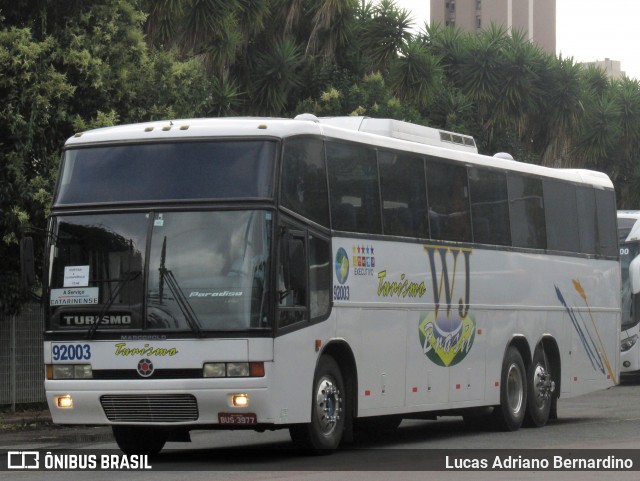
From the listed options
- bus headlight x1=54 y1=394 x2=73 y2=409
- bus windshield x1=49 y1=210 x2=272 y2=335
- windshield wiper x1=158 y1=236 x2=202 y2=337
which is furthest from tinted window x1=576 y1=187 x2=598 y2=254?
bus headlight x1=54 y1=394 x2=73 y2=409

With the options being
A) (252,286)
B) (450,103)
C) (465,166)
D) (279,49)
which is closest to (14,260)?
(465,166)

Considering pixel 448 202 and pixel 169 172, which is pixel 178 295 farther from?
pixel 448 202

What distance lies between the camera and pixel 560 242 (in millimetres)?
20031

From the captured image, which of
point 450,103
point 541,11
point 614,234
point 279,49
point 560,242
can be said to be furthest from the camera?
point 541,11

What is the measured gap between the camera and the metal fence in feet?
71.6

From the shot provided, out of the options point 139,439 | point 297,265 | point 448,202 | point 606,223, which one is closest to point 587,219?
point 606,223

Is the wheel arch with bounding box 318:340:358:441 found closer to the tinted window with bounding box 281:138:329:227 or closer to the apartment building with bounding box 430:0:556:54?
the tinted window with bounding box 281:138:329:227

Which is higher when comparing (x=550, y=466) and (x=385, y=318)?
(x=385, y=318)

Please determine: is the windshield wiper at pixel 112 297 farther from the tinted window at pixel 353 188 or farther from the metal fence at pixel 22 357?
the metal fence at pixel 22 357

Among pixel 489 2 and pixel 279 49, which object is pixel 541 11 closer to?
pixel 489 2

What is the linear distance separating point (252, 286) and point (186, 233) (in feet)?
2.73

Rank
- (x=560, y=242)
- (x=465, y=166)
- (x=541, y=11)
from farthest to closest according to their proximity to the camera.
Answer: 1. (x=541, y=11)
2. (x=560, y=242)
3. (x=465, y=166)

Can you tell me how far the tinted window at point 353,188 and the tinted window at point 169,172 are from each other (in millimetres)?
1147

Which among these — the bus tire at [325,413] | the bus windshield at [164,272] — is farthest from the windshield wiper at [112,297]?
the bus tire at [325,413]
